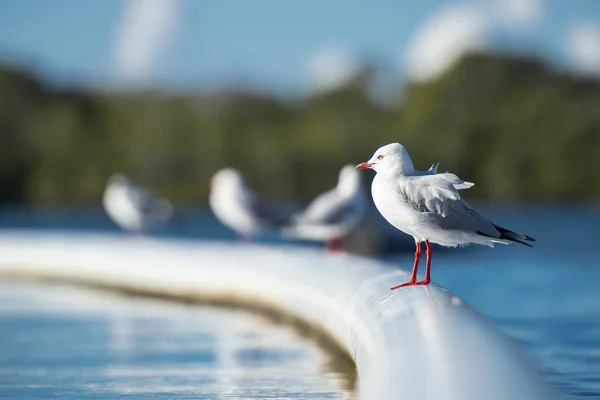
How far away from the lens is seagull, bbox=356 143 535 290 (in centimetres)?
581

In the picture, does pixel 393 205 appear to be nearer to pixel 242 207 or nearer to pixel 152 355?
pixel 152 355

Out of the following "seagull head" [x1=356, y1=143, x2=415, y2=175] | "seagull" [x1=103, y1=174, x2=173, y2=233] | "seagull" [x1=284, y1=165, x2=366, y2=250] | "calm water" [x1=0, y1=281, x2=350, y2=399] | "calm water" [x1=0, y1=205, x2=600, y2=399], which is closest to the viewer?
"seagull head" [x1=356, y1=143, x2=415, y2=175]

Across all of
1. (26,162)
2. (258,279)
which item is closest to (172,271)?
(258,279)

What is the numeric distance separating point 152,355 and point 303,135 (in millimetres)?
79673

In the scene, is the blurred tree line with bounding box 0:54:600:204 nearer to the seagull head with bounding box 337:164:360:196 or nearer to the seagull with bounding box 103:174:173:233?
the seagull with bounding box 103:174:173:233

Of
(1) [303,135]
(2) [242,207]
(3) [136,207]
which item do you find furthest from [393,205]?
(1) [303,135]

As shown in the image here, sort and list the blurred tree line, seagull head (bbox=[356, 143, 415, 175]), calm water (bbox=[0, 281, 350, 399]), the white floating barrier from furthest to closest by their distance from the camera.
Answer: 1. the blurred tree line
2. calm water (bbox=[0, 281, 350, 399])
3. seagull head (bbox=[356, 143, 415, 175])
4. the white floating barrier

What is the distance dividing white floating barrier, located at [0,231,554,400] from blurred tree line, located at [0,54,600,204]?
5325 centimetres

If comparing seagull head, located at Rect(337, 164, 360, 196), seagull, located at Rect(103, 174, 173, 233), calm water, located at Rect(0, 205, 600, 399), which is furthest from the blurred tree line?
seagull head, located at Rect(337, 164, 360, 196)

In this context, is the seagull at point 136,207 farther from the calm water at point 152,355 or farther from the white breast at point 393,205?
the white breast at point 393,205

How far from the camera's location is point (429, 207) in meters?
5.81

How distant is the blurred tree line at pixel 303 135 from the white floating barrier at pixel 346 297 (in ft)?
175

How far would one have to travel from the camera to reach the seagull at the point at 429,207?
229 inches

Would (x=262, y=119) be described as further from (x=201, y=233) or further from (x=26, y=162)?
(x=201, y=233)
